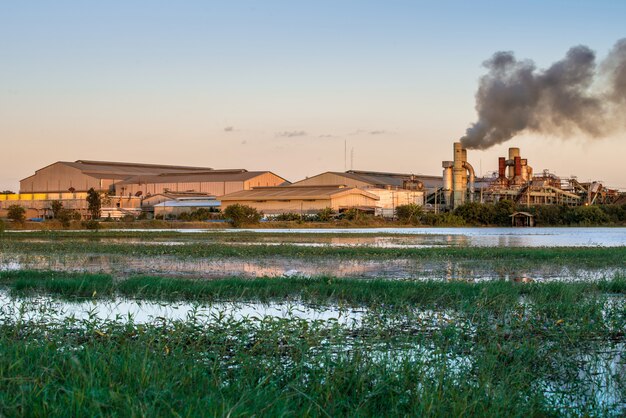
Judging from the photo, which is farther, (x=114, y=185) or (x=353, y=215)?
(x=114, y=185)

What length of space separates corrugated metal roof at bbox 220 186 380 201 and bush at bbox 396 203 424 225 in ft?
25.3

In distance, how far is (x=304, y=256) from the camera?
A: 2719 centimetres

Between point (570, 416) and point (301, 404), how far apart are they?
2.32 m

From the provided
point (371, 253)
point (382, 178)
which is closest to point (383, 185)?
point (382, 178)

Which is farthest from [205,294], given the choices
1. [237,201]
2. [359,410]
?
[237,201]

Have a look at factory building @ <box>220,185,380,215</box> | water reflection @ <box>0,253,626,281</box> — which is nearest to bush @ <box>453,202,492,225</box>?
factory building @ <box>220,185,380,215</box>

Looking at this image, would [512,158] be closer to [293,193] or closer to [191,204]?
[293,193]

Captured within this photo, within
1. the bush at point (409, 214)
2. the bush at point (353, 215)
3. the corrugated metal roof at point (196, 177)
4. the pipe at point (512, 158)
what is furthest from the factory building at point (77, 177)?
the pipe at point (512, 158)

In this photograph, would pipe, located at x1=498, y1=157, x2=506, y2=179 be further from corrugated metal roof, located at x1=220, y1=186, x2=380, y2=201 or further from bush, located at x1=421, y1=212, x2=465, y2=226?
corrugated metal roof, located at x1=220, y1=186, x2=380, y2=201

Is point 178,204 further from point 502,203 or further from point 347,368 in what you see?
point 347,368

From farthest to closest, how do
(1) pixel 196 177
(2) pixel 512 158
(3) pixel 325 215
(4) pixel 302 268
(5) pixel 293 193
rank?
(1) pixel 196 177
(5) pixel 293 193
(2) pixel 512 158
(3) pixel 325 215
(4) pixel 302 268

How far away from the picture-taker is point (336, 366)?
23.2 ft

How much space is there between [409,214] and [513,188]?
13.1 meters

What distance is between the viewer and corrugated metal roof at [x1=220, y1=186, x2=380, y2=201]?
283 feet
